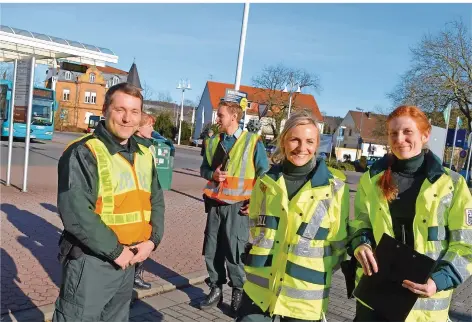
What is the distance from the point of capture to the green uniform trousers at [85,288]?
2604 millimetres

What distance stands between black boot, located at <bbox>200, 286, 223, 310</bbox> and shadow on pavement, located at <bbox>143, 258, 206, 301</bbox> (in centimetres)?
30

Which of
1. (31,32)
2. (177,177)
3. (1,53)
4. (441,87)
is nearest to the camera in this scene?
(31,32)

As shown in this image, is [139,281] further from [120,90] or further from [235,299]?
[120,90]

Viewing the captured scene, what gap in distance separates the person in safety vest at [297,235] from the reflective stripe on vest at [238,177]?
1.76 m

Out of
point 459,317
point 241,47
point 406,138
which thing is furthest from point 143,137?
point 241,47

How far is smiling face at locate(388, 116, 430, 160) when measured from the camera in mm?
2652

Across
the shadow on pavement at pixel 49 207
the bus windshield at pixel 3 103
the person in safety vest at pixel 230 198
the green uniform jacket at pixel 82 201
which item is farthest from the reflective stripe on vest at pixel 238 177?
the bus windshield at pixel 3 103

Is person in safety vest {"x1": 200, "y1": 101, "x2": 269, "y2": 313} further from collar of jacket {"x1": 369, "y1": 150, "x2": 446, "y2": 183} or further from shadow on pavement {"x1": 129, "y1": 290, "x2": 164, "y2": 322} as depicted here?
collar of jacket {"x1": 369, "y1": 150, "x2": 446, "y2": 183}

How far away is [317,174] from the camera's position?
9.16ft

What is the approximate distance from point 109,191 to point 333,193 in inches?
51.5

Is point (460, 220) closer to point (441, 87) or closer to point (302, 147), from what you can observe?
point (302, 147)

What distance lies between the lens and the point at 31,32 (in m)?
8.23

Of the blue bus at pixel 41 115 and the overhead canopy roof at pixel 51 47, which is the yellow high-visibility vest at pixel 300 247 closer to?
the overhead canopy roof at pixel 51 47

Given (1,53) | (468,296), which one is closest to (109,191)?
(468,296)
